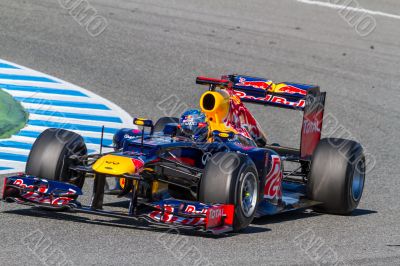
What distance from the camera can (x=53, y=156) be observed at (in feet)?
28.6

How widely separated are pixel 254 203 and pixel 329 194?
1396mm

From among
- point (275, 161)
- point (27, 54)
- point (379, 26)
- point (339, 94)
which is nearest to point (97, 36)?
point (27, 54)

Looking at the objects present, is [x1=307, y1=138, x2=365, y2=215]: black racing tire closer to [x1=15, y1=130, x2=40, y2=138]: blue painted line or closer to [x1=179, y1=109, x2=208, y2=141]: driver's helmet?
[x1=179, y1=109, x2=208, y2=141]: driver's helmet

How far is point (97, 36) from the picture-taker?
60.3ft

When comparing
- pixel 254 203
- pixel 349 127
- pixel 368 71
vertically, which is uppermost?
pixel 368 71

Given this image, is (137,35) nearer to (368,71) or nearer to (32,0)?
(32,0)

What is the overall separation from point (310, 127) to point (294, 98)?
395 mm

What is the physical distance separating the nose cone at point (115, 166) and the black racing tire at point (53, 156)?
21.8 inches

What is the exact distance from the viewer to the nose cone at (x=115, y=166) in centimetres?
814

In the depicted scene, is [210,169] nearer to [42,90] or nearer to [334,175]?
[334,175]

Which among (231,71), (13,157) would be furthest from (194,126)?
(231,71)

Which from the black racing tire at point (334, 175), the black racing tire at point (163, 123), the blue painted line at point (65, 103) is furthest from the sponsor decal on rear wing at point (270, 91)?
the blue painted line at point (65, 103)

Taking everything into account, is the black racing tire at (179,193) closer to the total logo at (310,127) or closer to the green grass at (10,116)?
the total logo at (310,127)

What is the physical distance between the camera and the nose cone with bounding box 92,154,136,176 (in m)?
8.14
